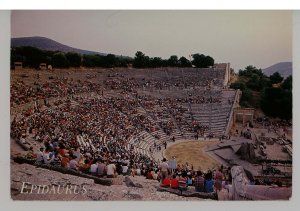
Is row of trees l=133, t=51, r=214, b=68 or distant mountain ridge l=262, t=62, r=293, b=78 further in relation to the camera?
row of trees l=133, t=51, r=214, b=68

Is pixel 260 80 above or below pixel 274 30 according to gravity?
below

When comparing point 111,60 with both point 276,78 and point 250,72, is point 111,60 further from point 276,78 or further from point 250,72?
point 276,78

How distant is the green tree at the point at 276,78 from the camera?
594cm

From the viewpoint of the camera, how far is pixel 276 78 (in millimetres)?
5973

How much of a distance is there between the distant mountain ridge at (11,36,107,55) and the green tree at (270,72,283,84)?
70.6 inches

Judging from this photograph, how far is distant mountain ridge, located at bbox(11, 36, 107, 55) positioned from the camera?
589 cm

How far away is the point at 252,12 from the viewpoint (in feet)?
19.5

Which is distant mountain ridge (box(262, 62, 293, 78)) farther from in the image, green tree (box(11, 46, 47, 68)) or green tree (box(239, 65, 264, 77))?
green tree (box(11, 46, 47, 68))

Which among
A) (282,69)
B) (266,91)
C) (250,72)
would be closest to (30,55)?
(250,72)

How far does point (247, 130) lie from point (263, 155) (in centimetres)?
30

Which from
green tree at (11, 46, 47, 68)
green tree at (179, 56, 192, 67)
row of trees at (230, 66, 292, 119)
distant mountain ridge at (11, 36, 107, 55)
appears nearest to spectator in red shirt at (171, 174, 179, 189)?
row of trees at (230, 66, 292, 119)
